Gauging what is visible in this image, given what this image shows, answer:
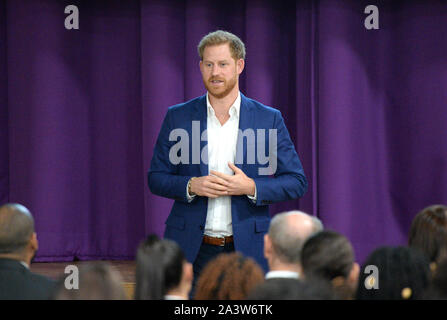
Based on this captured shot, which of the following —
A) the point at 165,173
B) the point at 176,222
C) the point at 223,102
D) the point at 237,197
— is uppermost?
the point at 223,102

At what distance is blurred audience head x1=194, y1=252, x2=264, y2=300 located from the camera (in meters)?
1.97

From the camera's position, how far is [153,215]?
495 cm

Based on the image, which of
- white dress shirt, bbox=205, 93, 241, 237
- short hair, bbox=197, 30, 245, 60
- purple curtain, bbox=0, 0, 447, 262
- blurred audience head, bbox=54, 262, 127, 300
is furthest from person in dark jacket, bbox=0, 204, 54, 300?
purple curtain, bbox=0, 0, 447, 262

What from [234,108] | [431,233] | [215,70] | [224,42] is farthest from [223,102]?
[431,233]

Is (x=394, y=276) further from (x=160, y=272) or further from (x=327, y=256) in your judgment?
(x=160, y=272)

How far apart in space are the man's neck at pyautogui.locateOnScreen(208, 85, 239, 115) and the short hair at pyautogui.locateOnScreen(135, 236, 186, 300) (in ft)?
3.40

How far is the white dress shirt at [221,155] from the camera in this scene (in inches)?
112

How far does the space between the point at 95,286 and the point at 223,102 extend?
1.48 m

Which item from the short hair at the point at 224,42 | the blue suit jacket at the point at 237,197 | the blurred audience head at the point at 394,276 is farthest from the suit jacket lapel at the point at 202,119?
the blurred audience head at the point at 394,276

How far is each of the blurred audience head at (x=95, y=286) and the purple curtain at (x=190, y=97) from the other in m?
3.30

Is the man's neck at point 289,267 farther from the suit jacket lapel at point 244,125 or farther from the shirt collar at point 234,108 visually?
the shirt collar at point 234,108

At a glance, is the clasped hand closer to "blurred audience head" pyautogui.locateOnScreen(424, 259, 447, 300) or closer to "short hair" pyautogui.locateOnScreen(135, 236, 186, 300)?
"short hair" pyautogui.locateOnScreen(135, 236, 186, 300)

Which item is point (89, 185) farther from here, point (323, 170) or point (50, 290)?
point (50, 290)

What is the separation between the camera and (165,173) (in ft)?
9.57
